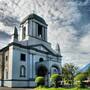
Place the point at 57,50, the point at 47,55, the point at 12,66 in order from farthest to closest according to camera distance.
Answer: the point at 57,50 → the point at 47,55 → the point at 12,66

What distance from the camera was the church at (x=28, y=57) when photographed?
3756 cm

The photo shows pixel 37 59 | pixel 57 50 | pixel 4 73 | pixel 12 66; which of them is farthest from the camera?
pixel 57 50

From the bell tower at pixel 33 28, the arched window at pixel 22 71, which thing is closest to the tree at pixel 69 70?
the bell tower at pixel 33 28

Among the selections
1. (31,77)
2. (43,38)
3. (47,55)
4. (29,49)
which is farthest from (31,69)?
(43,38)

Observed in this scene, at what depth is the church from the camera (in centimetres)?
3756

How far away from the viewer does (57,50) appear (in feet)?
170

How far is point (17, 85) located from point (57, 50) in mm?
18325

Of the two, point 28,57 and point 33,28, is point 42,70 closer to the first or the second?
point 28,57

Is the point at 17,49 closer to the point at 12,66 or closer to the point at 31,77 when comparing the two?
the point at 12,66

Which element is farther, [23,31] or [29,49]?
[23,31]

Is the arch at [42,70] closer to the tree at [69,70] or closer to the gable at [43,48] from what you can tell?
the gable at [43,48]

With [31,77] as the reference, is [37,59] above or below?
above

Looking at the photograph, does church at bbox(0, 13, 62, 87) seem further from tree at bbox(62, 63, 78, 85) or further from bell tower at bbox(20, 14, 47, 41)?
tree at bbox(62, 63, 78, 85)

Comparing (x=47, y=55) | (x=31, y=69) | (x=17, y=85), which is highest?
(x=47, y=55)
